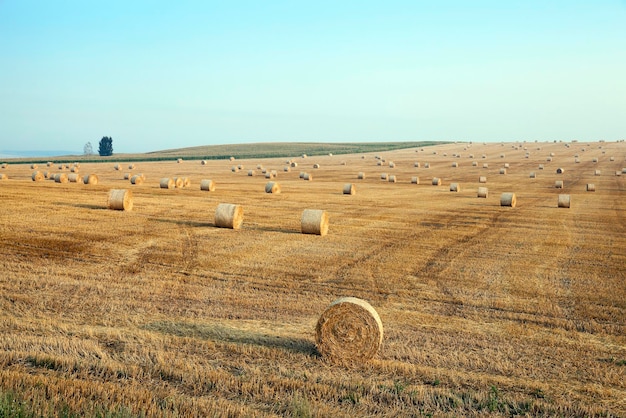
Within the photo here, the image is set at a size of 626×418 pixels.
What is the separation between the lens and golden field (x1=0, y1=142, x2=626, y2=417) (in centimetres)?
881

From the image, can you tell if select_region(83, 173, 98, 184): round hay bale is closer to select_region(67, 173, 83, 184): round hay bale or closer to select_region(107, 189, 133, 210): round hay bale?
select_region(67, 173, 83, 184): round hay bale

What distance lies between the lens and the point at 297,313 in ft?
44.8

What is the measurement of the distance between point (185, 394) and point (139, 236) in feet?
49.1

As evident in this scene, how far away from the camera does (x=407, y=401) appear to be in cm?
882

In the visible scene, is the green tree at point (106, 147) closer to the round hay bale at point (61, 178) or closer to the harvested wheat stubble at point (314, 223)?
the round hay bale at point (61, 178)

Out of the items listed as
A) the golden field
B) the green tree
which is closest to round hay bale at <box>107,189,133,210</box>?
the golden field

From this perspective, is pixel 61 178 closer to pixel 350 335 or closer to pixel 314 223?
pixel 314 223

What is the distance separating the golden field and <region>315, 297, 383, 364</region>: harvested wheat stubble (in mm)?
217

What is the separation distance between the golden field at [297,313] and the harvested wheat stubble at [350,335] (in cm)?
22

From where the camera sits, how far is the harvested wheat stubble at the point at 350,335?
10.8 meters

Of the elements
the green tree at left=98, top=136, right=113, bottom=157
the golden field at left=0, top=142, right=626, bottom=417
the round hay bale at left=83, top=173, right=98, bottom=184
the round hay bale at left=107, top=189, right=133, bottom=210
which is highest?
the green tree at left=98, top=136, right=113, bottom=157

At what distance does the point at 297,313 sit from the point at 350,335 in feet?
9.80

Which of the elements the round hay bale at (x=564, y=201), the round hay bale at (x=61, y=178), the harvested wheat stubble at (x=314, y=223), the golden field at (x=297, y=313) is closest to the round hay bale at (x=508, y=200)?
the round hay bale at (x=564, y=201)

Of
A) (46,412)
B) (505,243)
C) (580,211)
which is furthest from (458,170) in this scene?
(46,412)
